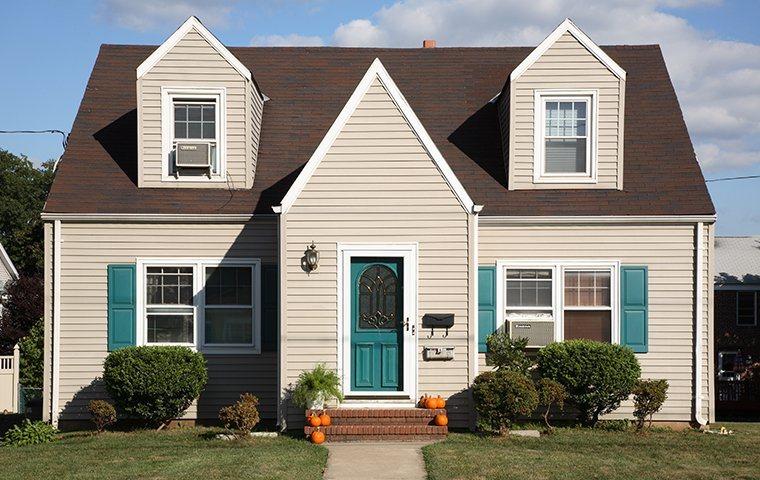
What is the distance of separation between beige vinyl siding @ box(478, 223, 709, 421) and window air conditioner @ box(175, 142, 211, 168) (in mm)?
4746

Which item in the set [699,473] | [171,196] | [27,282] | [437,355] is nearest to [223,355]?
[171,196]

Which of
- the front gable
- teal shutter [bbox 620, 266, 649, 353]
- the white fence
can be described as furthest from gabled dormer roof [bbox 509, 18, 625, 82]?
the white fence

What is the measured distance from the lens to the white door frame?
44.4 ft

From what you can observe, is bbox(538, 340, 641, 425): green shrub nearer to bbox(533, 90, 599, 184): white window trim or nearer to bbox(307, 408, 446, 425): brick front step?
bbox(307, 408, 446, 425): brick front step

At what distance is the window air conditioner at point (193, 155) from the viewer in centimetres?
1515

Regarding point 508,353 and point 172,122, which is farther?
point 172,122

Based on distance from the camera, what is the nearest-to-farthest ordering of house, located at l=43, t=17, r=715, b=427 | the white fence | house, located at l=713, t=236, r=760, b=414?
house, located at l=43, t=17, r=715, b=427 → the white fence → house, located at l=713, t=236, r=760, b=414

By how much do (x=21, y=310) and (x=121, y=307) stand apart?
51.6 ft

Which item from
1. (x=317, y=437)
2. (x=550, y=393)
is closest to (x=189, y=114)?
(x=317, y=437)

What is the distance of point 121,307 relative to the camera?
48.4ft

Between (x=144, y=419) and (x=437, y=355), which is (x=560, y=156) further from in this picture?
(x=144, y=419)

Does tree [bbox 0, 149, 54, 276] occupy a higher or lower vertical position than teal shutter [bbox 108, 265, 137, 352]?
higher

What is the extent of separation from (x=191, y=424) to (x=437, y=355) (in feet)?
14.3

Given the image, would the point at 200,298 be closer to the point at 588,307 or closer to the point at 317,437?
the point at 317,437
